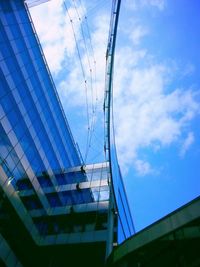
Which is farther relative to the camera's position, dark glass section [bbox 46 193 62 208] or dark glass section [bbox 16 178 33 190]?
dark glass section [bbox 46 193 62 208]

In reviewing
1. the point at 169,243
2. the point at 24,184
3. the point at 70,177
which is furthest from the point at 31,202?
the point at 169,243

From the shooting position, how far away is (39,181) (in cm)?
2894

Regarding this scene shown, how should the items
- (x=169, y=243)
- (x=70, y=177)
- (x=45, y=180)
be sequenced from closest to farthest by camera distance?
(x=169, y=243)
(x=45, y=180)
(x=70, y=177)

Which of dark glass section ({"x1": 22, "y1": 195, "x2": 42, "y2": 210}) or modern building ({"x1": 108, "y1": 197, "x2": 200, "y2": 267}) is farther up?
dark glass section ({"x1": 22, "y1": 195, "x2": 42, "y2": 210})

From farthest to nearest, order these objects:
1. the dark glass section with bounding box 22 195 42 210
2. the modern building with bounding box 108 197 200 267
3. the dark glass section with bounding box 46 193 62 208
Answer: the dark glass section with bounding box 46 193 62 208 → the dark glass section with bounding box 22 195 42 210 → the modern building with bounding box 108 197 200 267

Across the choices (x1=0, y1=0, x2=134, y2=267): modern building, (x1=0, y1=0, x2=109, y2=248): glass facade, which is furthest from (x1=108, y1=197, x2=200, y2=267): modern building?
(x1=0, y1=0, x2=109, y2=248): glass facade

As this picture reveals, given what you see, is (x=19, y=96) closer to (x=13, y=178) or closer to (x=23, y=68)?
(x=23, y=68)

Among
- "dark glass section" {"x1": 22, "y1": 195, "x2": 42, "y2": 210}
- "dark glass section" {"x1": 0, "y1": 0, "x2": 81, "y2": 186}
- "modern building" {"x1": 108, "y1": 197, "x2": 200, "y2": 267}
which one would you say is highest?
"dark glass section" {"x1": 0, "y1": 0, "x2": 81, "y2": 186}

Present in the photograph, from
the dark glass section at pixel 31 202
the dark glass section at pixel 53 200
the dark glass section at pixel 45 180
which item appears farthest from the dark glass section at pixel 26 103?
the dark glass section at pixel 31 202

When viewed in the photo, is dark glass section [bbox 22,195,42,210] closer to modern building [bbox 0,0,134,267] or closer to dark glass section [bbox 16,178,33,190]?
modern building [bbox 0,0,134,267]

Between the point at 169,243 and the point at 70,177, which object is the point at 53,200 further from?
the point at 169,243

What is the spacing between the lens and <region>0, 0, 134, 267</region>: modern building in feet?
74.9

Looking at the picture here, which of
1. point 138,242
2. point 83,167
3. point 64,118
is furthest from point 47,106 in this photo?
point 138,242

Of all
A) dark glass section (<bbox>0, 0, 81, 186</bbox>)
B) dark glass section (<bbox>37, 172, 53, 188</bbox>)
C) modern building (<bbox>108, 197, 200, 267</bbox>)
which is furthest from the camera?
dark glass section (<bbox>37, 172, 53, 188</bbox>)
